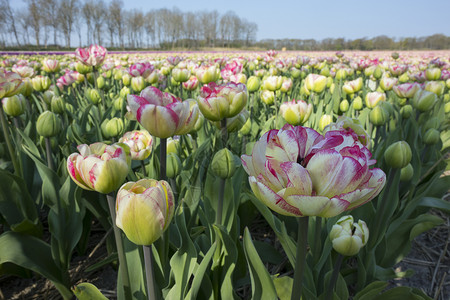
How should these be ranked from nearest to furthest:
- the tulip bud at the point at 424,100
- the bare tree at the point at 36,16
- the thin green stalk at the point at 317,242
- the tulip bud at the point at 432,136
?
1. the thin green stalk at the point at 317,242
2. the tulip bud at the point at 432,136
3. the tulip bud at the point at 424,100
4. the bare tree at the point at 36,16

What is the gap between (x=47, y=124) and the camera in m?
1.35

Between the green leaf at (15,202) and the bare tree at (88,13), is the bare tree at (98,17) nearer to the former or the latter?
the bare tree at (88,13)

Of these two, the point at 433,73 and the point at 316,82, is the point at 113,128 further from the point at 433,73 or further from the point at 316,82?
the point at 433,73

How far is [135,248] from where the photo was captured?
0.94 m

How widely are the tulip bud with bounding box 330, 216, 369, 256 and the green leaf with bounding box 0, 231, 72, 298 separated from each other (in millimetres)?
997

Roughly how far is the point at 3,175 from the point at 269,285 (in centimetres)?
112

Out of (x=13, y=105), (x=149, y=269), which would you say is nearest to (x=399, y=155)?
(x=149, y=269)

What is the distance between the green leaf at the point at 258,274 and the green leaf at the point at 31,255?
2.60 feet

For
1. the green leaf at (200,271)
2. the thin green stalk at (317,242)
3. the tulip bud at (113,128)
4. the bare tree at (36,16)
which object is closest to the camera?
the green leaf at (200,271)

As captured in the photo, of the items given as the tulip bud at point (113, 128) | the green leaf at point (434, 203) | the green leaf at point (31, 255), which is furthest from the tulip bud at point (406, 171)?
the green leaf at point (31, 255)

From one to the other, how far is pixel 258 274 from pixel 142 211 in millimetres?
353

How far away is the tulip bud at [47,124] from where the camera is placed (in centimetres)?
134

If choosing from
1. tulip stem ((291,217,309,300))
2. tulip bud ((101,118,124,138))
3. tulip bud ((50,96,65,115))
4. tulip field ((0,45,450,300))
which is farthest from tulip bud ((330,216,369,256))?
tulip bud ((50,96,65,115))

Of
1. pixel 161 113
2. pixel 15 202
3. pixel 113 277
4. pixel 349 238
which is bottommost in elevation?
pixel 113 277
